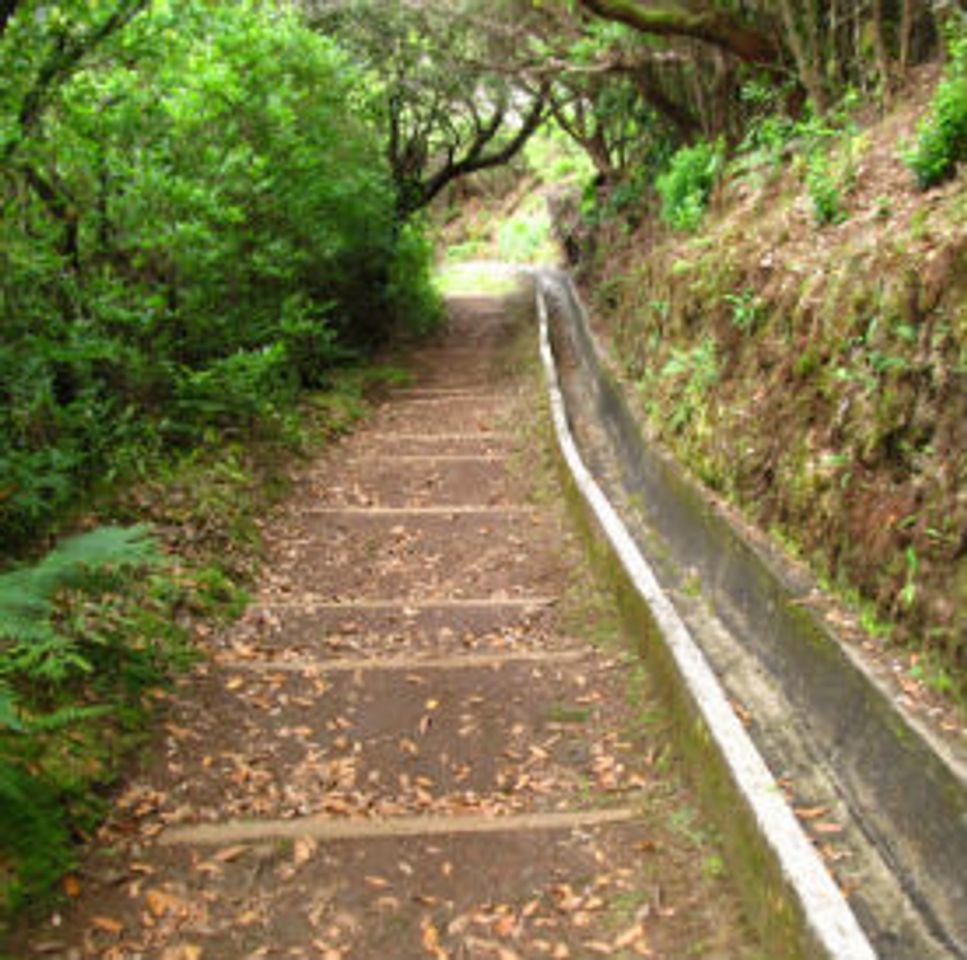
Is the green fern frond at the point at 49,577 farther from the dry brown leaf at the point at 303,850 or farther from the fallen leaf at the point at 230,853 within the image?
the dry brown leaf at the point at 303,850

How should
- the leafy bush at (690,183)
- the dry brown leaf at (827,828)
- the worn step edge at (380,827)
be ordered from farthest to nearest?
the leafy bush at (690,183) → the worn step edge at (380,827) → the dry brown leaf at (827,828)

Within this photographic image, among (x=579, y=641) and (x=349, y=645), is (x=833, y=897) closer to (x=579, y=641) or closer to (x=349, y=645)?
(x=579, y=641)

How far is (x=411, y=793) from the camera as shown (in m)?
4.16

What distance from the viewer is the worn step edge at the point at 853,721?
10.0ft

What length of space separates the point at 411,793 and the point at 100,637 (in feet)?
5.86

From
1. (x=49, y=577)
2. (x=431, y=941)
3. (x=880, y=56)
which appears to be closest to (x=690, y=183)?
(x=880, y=56)

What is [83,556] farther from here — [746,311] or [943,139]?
[943,139]

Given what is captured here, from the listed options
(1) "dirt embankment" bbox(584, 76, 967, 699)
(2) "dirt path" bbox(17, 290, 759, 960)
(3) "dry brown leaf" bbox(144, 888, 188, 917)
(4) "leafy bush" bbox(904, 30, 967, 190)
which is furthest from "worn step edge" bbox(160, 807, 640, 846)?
(4) "leafy bush" bbox(904, 30, 967, 190)

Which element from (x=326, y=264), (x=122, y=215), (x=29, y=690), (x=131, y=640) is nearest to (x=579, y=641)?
(x=131, y=640)

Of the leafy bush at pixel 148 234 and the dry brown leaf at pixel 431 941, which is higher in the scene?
the leafy bush at pixel 148 234

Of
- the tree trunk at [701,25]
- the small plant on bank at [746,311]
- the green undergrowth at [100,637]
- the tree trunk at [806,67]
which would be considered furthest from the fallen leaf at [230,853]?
the tree trunk at [701,25]

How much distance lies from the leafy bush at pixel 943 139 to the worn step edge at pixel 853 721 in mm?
2244

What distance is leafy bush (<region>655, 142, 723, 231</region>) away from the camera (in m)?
9.27

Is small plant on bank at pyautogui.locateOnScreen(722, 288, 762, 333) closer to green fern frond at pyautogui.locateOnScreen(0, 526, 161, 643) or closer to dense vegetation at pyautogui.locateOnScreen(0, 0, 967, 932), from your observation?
dense vegetation at pyautogui.locateOnScreen(0, 0, 967, 932)
